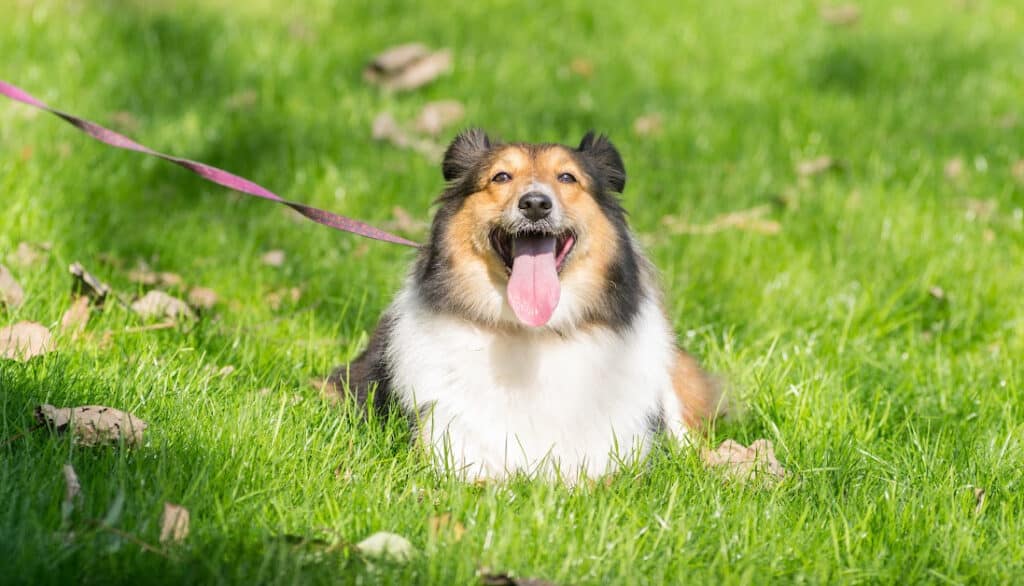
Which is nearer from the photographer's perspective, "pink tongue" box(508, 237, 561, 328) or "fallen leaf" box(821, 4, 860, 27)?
"pink tongue" box(508, 237, 561, 328)

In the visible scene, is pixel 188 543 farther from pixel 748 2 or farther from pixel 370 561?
pixel 748 2

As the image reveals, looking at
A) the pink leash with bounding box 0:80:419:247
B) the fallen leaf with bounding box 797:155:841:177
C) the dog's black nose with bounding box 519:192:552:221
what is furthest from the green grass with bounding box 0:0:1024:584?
the dog's black nose with bounding box 519:192:552:221

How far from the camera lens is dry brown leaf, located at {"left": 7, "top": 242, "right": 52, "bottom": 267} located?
4719 millimetres

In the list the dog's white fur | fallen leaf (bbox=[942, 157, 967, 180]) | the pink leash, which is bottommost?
the dog's white fur

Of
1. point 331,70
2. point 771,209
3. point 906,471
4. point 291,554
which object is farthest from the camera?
point 331,70

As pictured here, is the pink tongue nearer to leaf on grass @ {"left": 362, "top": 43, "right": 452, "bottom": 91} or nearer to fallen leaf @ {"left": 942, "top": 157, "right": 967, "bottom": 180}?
fallen leaf @ {"left": 942, "top": 157, "right": 967, "bottom": 180}

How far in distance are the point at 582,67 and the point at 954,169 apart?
2.95 metres

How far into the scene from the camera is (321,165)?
6.48m

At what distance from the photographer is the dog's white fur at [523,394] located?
3.42 metres

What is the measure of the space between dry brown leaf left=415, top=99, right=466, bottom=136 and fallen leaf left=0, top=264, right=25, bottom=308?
3.35 meters

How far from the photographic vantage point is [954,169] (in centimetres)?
673

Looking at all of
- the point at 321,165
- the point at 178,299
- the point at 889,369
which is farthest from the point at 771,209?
the point at 178,299

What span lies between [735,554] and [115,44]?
6.92 m

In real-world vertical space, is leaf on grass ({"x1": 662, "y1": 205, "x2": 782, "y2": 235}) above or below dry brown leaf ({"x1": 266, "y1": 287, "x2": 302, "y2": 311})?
above
